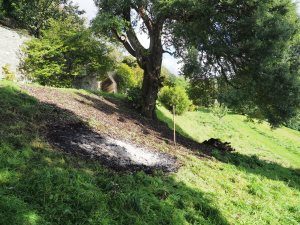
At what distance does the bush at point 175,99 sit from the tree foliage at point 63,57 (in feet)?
20.6

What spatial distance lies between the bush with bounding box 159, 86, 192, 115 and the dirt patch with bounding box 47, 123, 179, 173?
1830 cm

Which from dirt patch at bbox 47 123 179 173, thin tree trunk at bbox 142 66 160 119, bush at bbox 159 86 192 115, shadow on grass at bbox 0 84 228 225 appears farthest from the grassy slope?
bush at bbox 159 86 192 115

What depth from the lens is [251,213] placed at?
9.67 m

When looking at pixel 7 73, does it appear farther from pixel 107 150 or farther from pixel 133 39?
pixel 107 150

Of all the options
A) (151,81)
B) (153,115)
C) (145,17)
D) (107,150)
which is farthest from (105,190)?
(145,17)

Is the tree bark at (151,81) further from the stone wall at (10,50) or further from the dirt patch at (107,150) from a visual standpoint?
the stone wall at (10,50)

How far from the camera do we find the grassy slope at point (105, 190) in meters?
6.51

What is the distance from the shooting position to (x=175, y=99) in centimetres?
3100

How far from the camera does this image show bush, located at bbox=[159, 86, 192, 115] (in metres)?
30.9

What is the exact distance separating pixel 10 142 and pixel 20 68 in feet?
60.3

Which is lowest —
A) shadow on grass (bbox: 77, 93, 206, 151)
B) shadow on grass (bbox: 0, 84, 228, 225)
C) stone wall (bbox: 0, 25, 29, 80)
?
shadow on grass (bbox: 0, 84, 228, 225)

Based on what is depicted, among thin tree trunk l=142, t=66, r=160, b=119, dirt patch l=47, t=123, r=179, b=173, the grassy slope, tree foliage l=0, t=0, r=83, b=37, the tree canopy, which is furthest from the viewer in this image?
tree foliage l=0, t=0, r=83, b=37

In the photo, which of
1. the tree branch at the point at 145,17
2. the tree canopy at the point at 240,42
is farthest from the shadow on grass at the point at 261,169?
the tree branch at the point at 145,17

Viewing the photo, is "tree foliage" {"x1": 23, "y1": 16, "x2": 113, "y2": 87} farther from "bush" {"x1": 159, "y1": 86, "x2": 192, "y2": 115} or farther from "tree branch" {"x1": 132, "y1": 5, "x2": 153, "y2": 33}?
"bush" {"x1": 159, "y1": 86, "x2": 192, "y2": 115}
